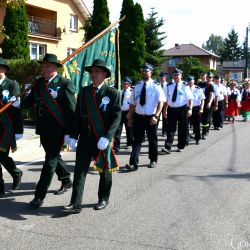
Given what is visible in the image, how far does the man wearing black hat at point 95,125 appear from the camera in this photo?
5305 millimetres

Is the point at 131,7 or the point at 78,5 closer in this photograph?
the point at 131,7

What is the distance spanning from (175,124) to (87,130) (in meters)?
5.23

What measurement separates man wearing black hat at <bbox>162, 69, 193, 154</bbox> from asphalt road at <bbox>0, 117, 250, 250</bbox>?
5.63ft

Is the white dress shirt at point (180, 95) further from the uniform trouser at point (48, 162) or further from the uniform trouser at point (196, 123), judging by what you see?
the uniform trouser at point (48, 162)

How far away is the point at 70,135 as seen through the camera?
5.54 m

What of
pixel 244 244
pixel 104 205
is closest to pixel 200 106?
pixel 104 205

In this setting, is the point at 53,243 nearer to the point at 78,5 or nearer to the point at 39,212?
the point at 39,212

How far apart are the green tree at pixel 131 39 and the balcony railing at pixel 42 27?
6.21 m

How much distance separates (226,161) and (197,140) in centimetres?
257

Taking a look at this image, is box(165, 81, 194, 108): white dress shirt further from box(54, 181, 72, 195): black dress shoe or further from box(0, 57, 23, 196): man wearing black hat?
box(0, 57, 23, 196): man wearing black hat

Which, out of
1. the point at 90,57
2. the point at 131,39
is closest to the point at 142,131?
the point at 90,57

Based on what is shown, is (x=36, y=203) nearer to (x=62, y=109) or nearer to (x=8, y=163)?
(x=8, y=163)

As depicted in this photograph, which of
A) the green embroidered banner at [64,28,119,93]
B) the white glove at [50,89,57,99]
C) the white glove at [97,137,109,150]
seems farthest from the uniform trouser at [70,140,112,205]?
the green embroidered banner at [64,28,119,93]

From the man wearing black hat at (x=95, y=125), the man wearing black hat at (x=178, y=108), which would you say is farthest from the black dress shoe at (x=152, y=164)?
the man wearing black hat at (x=95, y=125)
